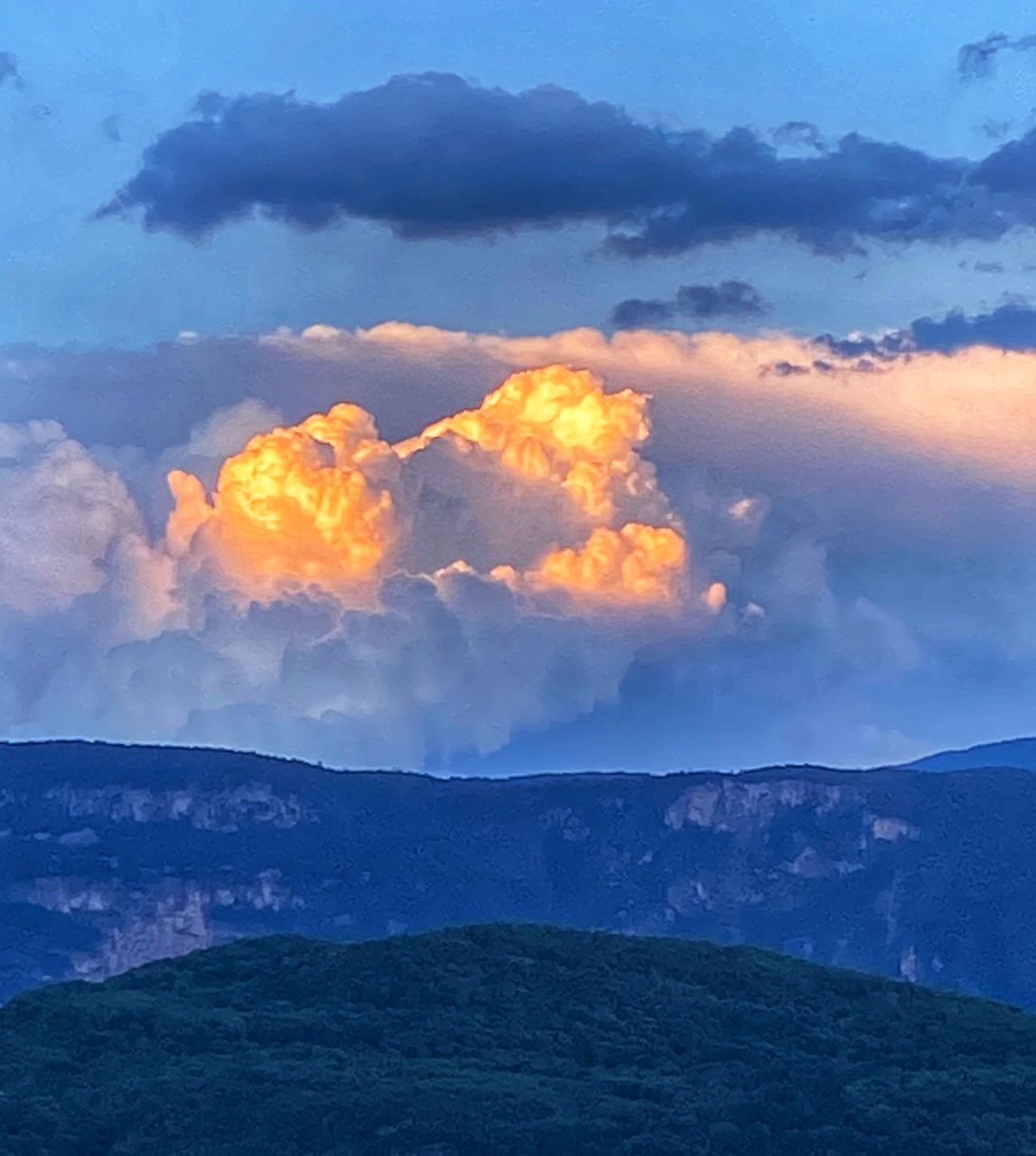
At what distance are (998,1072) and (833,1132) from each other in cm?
2115

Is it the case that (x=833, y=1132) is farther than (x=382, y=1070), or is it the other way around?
(x=382, y=1070)

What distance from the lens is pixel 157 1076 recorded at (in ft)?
629

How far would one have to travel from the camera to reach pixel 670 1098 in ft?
618

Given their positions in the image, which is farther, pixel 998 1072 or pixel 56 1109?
pixel 998 1072

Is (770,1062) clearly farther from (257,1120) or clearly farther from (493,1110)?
(257,1120)

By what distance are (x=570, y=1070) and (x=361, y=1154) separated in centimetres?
2450

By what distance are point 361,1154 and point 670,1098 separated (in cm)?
2208

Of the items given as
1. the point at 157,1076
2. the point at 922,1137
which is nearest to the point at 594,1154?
the point at 922,1137

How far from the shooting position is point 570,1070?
199125 millimetres

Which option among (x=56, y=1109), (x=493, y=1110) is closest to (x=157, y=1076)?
(x=56, y=1109)

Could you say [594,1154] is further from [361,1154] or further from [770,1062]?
[770,1062]

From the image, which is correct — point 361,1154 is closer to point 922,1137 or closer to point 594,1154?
point 594,1154

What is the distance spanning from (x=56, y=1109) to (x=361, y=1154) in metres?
21.4

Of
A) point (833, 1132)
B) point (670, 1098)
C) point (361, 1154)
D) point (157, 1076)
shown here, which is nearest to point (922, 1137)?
point (833, 1132)
